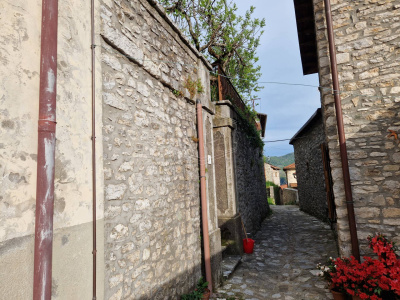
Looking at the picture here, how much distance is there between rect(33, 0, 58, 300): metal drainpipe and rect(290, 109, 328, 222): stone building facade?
8.48m

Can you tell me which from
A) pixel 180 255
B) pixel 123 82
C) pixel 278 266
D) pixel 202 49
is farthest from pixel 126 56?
pixel 202 49

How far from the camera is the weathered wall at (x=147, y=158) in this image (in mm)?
2502

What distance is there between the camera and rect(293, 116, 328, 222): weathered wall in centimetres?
1030

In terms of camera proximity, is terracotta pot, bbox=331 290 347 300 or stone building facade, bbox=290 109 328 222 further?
stone building facade, bbox=290 109 328 222

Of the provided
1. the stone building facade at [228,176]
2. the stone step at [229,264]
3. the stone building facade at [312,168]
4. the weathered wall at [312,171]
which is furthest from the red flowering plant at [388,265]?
the weathered wall at [312,171]

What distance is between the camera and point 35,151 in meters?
1.74

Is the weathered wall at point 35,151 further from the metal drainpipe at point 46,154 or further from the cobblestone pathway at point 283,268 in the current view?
the cobblestone pathway at point 283,268

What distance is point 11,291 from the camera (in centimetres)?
152

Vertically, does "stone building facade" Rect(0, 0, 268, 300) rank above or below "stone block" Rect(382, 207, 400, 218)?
above

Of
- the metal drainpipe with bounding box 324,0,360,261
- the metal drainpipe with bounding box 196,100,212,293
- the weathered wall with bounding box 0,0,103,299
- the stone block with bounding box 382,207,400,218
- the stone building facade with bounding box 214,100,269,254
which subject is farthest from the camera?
the stone building facade with bounding box 214,100,269,254

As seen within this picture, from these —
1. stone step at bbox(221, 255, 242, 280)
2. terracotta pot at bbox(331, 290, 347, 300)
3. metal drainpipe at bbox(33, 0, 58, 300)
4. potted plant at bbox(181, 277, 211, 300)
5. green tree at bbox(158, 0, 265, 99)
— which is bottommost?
stone step at bbox(221, 255, 242, 280)

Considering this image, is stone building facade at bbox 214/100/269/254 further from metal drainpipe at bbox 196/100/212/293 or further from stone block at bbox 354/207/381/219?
stone block at bbox 354/207/381/219

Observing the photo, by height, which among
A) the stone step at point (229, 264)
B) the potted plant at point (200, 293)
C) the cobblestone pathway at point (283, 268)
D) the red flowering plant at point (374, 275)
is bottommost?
the cobblestone pathway at point (283, 268)

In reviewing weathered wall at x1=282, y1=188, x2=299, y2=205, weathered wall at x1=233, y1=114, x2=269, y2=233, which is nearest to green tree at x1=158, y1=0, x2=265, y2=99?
weathered wall at x1=233, y1=114, x2=269, y2=233
